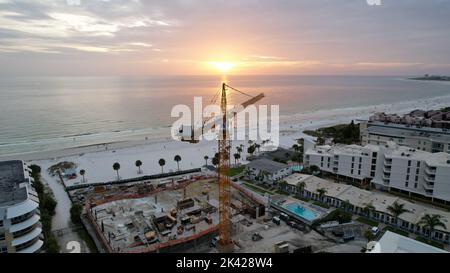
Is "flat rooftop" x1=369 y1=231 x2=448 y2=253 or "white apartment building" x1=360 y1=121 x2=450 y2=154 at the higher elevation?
"flat rooftop" x1=369 y1=231 x2=448 y2=253

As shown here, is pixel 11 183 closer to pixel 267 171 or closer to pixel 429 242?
pixel 267 171

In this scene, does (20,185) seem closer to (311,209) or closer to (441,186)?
(311,209)

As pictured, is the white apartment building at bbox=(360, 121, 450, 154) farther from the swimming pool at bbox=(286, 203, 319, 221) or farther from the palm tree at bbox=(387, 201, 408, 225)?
the swimming pool at bbox=(286, 203, 319, 221)

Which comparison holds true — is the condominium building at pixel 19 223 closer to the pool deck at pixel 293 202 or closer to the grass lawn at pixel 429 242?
the pool deck at pixel 293 202

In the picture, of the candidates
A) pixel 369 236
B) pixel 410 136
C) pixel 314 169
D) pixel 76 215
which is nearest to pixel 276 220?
pixel 369 236

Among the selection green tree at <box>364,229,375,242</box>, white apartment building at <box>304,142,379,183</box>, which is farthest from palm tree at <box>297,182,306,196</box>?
green tree at <box>364,229,375,242</box>

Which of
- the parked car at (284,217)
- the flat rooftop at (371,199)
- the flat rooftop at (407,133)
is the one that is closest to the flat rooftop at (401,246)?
the parked car at (284,217)

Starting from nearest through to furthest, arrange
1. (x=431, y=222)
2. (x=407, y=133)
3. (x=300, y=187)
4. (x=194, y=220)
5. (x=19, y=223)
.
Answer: (x=19, y=223) < (x=431, y=222) < (x=194, y=220) < (x=300, y=187) < (x=407, y=133)
